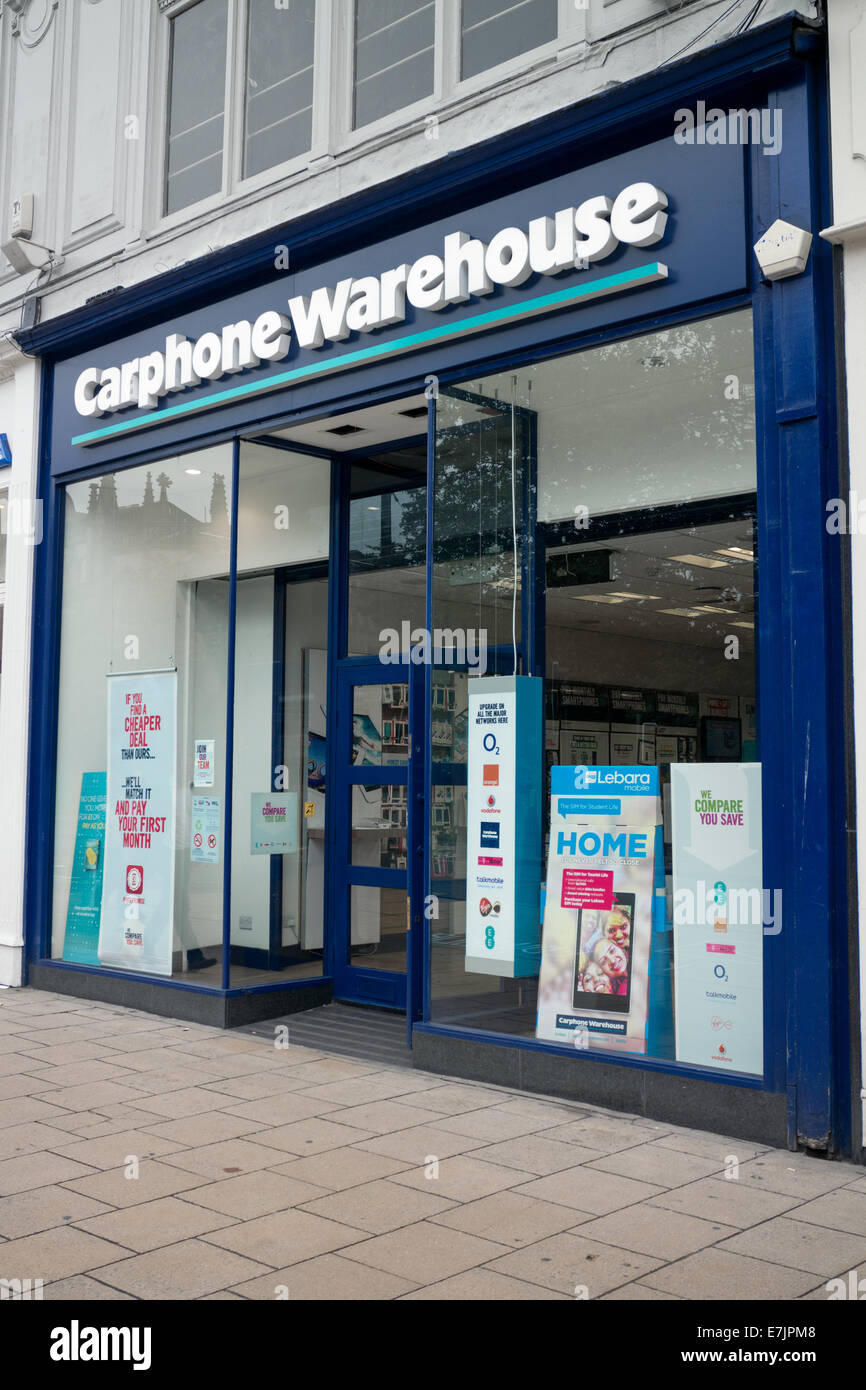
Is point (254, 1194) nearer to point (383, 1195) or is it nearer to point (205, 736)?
point (383, 1195)

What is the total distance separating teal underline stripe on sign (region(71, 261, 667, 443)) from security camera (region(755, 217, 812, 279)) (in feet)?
1.73

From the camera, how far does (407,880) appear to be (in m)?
7.56

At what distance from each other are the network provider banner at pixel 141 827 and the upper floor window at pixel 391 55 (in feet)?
13.1

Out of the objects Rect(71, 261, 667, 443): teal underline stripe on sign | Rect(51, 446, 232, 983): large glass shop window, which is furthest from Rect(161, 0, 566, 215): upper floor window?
Rect(51, 446, 232, 983): large glass shop window

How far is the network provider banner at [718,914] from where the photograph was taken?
534 cm

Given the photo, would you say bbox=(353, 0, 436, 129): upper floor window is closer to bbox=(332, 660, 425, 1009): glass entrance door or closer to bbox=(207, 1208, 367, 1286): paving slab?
bbox=(332, 660, 425, 1009): glass entrance door

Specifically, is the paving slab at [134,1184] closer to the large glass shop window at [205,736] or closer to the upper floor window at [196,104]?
the large glass shop window at [205,736]

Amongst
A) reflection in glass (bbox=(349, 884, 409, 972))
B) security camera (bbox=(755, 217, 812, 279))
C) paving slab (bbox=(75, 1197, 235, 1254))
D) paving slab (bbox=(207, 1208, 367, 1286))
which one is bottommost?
paving slab (bbox=(75, 1197, 235, 1254))

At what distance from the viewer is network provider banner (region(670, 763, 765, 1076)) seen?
5.34 metres

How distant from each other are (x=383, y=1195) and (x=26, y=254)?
8.06 meters

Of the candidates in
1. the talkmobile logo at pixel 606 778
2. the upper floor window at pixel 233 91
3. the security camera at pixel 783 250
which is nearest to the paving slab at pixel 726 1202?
the talkmobile logo at pixel 606 778

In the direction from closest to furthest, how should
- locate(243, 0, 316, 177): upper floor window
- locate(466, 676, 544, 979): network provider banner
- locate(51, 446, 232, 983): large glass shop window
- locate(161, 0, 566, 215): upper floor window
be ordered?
1. locate(466, 676, 544, 979): network provider banner
2. locate(161, 0, 566, 215): upper floor window
3. locate(243, 0, 316, 177): upper floor window
4. locate(51, 446, 232, 983): large glass shop window

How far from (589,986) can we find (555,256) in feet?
11.8

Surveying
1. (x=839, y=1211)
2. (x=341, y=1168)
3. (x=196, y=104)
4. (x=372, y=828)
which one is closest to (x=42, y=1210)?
(x=341, y=1168)
